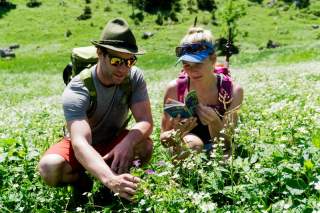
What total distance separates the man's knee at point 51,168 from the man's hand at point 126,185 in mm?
1245

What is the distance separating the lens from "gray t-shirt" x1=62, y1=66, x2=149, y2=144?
19.6 ft

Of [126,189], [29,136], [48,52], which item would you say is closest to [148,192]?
[126,189]

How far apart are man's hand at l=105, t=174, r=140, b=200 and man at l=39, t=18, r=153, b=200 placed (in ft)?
0.72

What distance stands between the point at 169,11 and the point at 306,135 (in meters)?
109

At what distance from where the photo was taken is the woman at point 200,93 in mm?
6074

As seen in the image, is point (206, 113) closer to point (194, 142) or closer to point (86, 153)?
point (194, 142)

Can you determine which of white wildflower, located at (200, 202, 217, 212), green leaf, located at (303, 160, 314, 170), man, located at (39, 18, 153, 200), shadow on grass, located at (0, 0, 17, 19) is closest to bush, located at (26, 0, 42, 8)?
shadow on grass, located at (0, 0, 17, 19)

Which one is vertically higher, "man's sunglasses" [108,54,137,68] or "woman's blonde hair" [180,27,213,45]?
"woman's blonde hair" [180,27,213,45]

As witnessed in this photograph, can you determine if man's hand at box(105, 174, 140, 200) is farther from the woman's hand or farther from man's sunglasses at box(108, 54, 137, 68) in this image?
man's sunglasses at box(108, 54, 137, 68)

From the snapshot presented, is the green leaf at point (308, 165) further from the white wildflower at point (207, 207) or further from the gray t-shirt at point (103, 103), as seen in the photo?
the gray t-shirt at point (103, 103)

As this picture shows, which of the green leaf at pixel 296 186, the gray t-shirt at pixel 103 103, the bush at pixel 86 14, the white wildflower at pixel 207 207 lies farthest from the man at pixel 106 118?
the bush at pixel 86 14

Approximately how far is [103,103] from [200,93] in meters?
1.40

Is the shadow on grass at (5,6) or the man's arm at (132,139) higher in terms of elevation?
the man's arm at (132,139)

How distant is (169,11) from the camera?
113 meters
